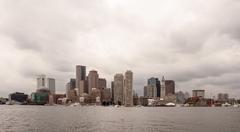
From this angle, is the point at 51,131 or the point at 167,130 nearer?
the point at 51,131

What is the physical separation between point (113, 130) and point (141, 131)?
8.11 m

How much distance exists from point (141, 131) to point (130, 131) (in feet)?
10.1

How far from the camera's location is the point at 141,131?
9931cm

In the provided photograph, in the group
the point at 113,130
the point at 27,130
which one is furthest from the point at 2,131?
the point at 113,130

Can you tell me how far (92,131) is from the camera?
9788 cm

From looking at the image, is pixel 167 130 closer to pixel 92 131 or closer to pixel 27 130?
pixel 92 131

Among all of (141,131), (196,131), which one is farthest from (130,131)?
(196,131)

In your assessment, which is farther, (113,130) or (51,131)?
(113,130)

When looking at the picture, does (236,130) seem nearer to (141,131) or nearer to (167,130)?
(167,130)

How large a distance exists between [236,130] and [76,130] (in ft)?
149

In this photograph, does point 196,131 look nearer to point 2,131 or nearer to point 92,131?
point 92,131

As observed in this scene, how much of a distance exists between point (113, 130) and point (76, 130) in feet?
34.5

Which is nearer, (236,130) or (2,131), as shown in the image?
(2,131)

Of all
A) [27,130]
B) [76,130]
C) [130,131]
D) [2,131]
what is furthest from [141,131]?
[2,131]
